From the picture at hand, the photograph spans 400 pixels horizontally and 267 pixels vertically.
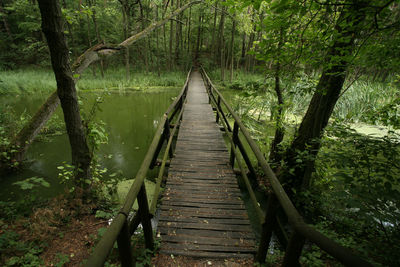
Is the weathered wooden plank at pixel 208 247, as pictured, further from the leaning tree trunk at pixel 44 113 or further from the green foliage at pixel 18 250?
the leaning tree trunk at pixel 44 113

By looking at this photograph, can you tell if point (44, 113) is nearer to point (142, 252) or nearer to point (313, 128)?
point (142, 252)

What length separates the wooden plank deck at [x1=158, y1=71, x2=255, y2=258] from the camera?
86.0 inches

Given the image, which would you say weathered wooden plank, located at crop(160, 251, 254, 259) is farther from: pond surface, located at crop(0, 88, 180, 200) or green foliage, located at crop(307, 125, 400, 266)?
pond surface, located at crop(0, 88, 180, 200)

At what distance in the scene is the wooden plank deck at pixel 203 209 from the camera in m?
2.18

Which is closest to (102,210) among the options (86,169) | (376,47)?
(86,169)

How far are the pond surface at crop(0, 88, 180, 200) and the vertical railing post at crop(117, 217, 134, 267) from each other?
1.95m

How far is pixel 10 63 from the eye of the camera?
59.4ft

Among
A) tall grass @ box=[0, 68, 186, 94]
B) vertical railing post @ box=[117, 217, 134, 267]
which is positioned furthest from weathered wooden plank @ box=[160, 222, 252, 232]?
tall grass @ box=[0, 68, 186, 94]

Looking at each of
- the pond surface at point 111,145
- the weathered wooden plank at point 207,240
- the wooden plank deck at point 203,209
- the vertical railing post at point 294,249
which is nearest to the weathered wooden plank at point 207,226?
the wooden plank deck at point 203,209

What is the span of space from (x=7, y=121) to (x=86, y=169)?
437 cm

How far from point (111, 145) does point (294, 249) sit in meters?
6.04

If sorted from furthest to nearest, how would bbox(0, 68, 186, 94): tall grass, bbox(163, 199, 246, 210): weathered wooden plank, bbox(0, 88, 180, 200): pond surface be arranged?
bbox(0, 68, 186, 94): tall grass → bbox(0, 88, 180, 200): pond surface → bbox(163, 199, 246, 210): weathered wooden plank

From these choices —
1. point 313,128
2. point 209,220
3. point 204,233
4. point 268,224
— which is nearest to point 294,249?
point 268,224

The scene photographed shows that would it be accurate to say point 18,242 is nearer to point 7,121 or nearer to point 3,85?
point 7,121
